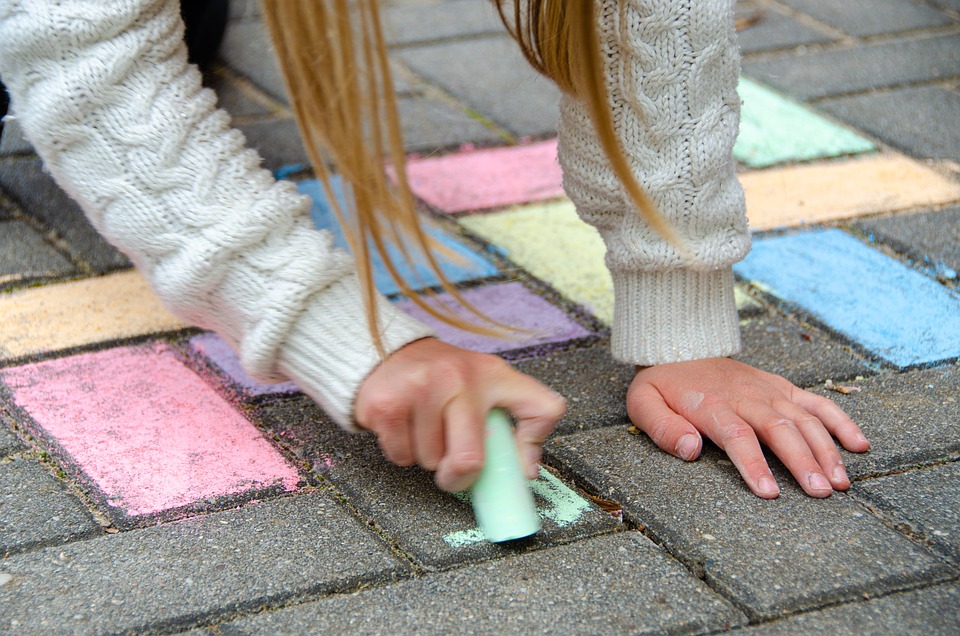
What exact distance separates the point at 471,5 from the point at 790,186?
108 cm

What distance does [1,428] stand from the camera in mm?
1199

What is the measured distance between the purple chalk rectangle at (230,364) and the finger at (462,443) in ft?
1.03

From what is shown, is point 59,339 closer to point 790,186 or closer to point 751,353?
point 751,353

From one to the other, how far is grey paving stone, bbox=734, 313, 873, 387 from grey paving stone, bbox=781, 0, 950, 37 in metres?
1.27

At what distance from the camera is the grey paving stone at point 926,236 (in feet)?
5.20

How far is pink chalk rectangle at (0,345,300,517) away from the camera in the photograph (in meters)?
1.11

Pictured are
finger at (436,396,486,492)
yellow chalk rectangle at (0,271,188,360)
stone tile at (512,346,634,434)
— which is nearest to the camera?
finger at (436,396,486,492)

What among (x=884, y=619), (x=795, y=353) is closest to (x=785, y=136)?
(x=795, y=353)

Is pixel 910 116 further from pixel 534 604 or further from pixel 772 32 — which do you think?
pixel 534 604

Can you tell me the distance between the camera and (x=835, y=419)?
119 centimetres

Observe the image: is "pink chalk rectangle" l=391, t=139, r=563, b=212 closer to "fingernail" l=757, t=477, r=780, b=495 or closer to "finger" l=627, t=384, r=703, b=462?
"finger" l=627, t=384, r=703, b=462

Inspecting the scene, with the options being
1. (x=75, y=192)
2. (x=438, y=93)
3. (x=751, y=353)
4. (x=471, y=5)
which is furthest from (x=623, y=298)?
(x=471, y=5)

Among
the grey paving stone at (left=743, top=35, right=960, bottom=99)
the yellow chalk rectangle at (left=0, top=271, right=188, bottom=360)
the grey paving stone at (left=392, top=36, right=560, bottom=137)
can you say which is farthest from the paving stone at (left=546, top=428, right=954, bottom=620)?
the grey paving stone at (left=743, top=35, right=960, bottom=99)

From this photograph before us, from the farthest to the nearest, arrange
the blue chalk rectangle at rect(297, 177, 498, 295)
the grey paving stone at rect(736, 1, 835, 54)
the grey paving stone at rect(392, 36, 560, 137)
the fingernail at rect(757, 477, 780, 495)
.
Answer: the grey paving stone at rect(736, 1, 835, 54), the grey paving stone at rect(392, 36, 560, 137), the blue chalk rectangle at rect(297, 177, 498, 295), the fingernail at rect(757, 477, 780, 495)
